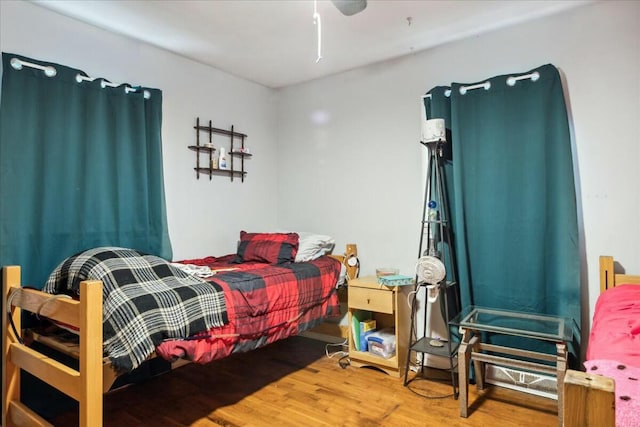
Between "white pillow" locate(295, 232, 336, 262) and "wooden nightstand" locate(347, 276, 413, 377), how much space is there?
442mm

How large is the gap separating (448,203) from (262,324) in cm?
155

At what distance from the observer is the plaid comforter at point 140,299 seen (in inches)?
70.1

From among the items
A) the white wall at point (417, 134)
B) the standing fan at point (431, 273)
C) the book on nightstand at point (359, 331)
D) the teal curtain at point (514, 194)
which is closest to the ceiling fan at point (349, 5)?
the teal curtain at point (514, 194)

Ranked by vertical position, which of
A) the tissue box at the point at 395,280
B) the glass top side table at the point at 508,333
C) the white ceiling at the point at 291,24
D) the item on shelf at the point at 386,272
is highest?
the white ceiling at the point at 291,24

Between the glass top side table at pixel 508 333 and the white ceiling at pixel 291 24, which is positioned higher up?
the white ceiling at pixel 291 24

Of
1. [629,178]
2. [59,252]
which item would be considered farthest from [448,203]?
[59,252]

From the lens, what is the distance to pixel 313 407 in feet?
7.67

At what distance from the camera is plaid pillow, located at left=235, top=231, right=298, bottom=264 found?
315 centimetres

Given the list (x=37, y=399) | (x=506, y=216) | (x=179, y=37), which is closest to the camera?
(x=37, y=399)

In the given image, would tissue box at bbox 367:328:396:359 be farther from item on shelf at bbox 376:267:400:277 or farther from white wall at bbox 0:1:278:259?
white wall at bbox 0:1:278:259

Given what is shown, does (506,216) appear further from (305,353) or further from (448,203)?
(305,353)

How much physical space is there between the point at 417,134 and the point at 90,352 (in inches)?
102

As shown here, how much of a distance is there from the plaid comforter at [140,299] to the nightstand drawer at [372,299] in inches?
→ 45.1

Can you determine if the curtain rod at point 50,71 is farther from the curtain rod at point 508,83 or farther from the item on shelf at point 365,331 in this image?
the item on shelf at point 365,331
